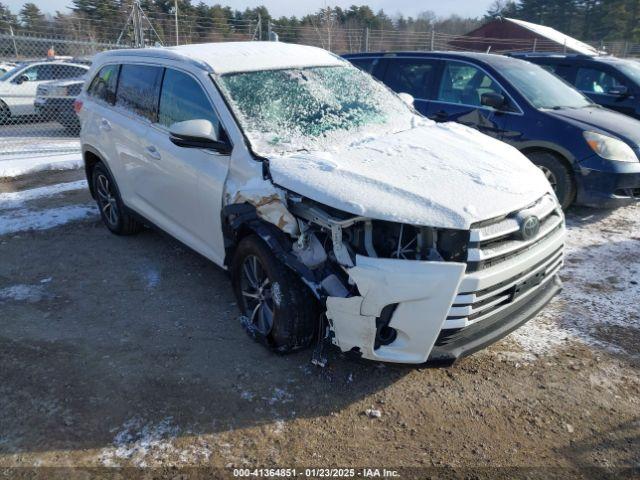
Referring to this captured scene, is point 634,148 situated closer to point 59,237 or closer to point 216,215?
point 216,215

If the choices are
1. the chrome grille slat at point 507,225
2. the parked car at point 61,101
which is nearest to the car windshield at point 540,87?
the chrome grille slat at point 507,225

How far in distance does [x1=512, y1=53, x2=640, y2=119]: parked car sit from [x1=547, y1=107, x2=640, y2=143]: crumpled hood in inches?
86.6

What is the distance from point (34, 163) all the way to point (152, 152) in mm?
5215

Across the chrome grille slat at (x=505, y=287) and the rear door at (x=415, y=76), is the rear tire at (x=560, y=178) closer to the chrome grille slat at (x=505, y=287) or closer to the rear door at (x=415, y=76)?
the rear door at (x=415, y=76)

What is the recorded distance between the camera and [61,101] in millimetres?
11234

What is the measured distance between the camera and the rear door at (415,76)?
655 cm

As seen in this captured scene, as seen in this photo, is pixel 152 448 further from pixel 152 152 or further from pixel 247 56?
pixel 247 56

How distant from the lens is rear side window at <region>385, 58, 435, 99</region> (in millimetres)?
6598

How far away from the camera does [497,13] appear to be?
5362cm

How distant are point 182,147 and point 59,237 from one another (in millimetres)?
2661

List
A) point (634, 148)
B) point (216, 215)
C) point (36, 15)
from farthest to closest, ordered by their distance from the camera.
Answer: point (36, 15), point (634, 148), point (216, 215)

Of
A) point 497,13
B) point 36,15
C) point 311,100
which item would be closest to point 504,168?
point 311,100

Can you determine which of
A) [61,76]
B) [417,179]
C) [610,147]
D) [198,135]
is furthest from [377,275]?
[61,76]

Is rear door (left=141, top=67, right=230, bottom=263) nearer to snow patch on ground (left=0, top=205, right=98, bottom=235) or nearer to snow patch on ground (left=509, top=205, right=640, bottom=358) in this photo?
snow patch on ground (left=0, top=205, right=98, bottom=235)
